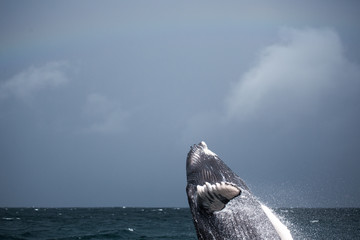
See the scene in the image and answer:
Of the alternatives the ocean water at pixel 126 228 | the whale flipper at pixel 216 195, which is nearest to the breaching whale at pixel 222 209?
the whale flipper at pixel 216 195

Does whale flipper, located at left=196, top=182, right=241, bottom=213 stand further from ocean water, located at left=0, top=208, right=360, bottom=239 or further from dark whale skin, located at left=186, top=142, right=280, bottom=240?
ocean water, located at left=0, top=208, right=360, bottom=239

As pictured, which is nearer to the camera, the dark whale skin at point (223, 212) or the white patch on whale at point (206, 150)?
the dark whale skin at point (223, 212)

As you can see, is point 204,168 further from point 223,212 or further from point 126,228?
point 126,228

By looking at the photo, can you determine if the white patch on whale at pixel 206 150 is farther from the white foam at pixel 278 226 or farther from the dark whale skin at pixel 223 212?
the white foam at pixel 278 226

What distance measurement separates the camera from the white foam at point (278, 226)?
166 inches

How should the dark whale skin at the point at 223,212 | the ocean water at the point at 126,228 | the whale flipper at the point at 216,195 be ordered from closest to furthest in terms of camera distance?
the whale flipper at the point at 216,195 < the dark whale skin at the point at 223,212 < the ocean water at the point at 126,228

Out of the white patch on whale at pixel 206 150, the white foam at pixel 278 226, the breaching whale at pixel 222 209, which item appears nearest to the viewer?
the breaching whale at pixel 222 209

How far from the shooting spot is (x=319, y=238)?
83.5ft

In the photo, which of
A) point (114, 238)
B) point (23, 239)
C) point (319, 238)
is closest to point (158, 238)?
point (114, 238)

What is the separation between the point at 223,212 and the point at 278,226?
632mm

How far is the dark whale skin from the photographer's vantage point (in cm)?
402

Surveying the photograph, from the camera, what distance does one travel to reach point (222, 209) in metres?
4.02

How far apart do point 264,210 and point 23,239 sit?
55.6 ft

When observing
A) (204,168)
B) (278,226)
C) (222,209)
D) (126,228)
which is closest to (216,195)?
(222,209)
